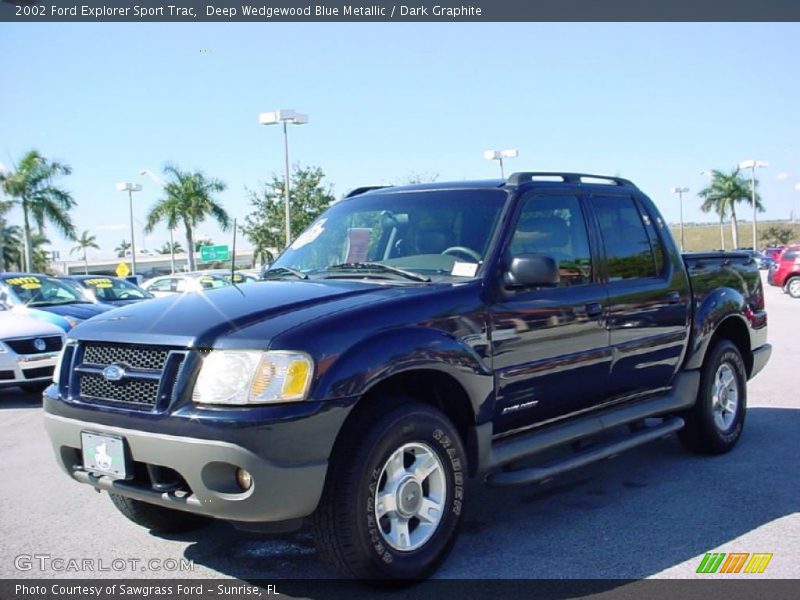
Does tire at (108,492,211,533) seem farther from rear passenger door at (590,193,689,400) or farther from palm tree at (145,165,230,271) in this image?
palm tree at (145,165,230,271)

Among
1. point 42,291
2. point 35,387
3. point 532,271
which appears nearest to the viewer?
point 532,271

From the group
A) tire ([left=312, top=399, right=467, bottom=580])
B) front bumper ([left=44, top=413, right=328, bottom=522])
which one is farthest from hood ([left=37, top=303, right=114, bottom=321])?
tire ([left=312, top=399, right=467, bottom=580])

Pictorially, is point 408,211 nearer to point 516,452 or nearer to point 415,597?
point 516,452

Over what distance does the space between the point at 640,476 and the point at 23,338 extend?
23.0 feet

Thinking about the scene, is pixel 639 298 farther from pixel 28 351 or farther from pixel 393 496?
pixel 28 351

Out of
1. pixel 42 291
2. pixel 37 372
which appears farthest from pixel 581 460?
pixel 42 291

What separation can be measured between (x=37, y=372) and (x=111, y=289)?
4258mm

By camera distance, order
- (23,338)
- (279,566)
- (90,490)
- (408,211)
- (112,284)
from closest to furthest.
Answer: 1. (279,566)
2. (408,211)
3. (90,490)
4. (23,338)
5. (112,284)

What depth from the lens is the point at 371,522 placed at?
337 centimetres

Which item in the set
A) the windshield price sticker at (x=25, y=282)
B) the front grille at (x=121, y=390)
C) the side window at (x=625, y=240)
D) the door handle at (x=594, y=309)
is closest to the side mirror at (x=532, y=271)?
the door handle at (x=594, y=309)

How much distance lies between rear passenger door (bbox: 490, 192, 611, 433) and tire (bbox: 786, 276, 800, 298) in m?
22.2

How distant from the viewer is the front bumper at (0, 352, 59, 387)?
881 centimetres

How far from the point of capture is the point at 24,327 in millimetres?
9172

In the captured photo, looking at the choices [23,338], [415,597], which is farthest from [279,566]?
[23,338]
